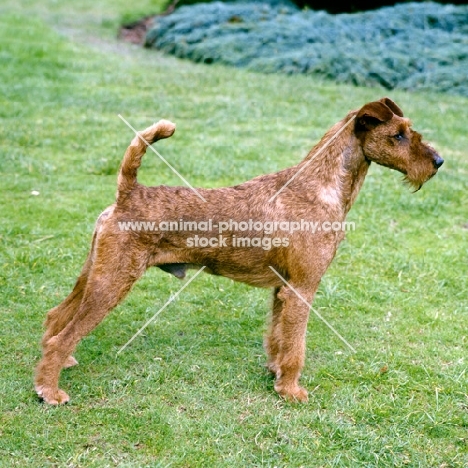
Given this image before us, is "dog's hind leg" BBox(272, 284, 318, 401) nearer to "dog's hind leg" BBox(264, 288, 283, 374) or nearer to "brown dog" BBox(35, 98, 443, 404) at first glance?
"brown dog" BBox(35, 98, 443, 404)

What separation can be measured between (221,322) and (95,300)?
162 centimetres

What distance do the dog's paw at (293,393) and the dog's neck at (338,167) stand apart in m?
1.30

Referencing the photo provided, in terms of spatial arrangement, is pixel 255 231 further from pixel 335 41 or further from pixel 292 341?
pixel 335 41

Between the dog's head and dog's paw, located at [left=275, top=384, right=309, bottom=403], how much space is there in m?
1.66

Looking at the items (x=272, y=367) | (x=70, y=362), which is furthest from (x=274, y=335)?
(x=70, y=362)

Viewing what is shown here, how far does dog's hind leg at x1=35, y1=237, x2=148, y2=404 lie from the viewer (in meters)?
4.50

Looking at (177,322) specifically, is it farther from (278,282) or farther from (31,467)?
(31,467)

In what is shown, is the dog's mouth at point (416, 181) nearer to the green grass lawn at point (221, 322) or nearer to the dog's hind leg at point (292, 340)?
the dog's hind leg at point (292, 340)

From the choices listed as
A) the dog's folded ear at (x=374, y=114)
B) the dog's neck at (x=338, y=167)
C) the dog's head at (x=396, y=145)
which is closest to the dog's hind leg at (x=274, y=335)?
the dog's neck at (x=338, y=167)

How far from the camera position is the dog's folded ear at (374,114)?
183 inches

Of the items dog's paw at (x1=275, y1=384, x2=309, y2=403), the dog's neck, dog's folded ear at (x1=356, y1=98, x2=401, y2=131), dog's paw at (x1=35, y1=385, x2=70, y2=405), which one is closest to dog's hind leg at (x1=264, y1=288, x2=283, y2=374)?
dog's paw at (x1=275, y1=384, x2=309, y2=403)

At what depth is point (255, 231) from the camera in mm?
4797

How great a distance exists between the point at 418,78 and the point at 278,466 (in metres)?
11.0

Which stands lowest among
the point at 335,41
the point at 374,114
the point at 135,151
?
the point at 335,41
